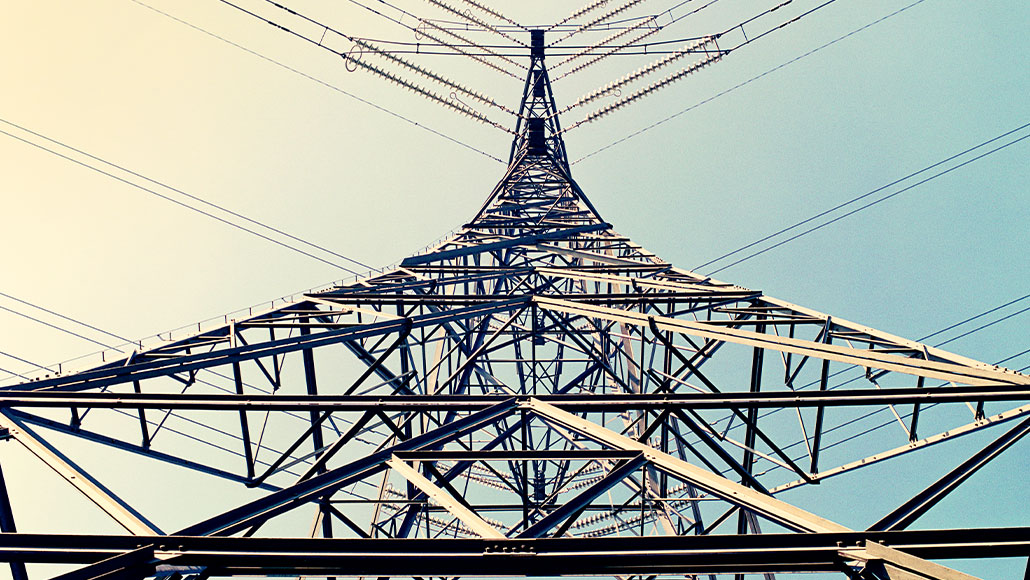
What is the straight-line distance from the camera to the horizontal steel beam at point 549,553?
3.98m

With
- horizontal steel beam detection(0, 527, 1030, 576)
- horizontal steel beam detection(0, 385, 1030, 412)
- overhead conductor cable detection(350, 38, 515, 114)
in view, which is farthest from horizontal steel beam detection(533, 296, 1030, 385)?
overhead conductor cable detection(350, 38, 515, 114)

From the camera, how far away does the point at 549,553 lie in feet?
13.5

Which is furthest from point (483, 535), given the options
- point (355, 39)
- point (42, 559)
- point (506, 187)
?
point (506, 187)

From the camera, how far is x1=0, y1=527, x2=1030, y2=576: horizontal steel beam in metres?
3.98

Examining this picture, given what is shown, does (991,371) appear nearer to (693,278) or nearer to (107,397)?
(693,278)

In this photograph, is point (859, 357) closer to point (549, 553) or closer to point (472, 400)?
point (472, 400)

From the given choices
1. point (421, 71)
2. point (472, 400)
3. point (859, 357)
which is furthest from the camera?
point (421, 71)

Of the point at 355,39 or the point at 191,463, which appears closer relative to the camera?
the point at 191,463

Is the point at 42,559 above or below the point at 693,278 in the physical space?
below

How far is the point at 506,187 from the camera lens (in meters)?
19.9

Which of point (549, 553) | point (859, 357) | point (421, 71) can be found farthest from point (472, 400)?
point (421, 71)

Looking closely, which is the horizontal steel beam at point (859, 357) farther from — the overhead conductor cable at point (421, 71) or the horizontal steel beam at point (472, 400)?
the overhead conductor cable at point (421, 71)

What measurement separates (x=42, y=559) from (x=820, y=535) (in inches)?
203

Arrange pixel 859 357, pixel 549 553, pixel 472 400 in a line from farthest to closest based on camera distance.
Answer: pixel 859 357, pixel 472 400, pixel 549 553
